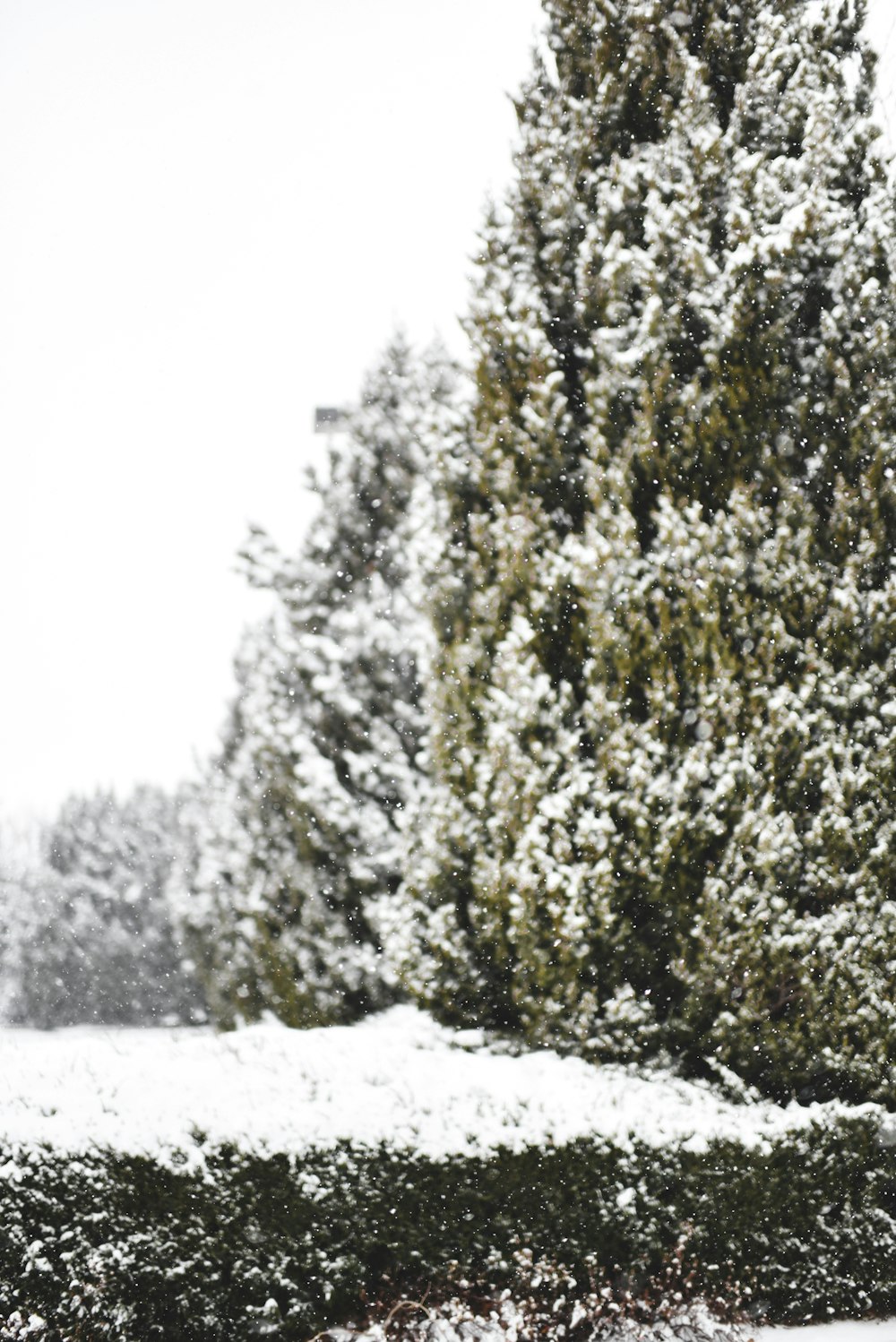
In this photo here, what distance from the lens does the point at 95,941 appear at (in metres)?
21.4

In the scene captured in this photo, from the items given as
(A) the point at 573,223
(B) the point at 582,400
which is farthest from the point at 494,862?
(A) the point at 573,223

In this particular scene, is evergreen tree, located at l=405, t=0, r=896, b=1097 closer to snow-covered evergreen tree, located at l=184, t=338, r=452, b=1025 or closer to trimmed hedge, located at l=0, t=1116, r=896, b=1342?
trimmed hedge, located at l=0, t=1116, r=896, b=1342

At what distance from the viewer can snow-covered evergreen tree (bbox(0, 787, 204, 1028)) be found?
21.1m

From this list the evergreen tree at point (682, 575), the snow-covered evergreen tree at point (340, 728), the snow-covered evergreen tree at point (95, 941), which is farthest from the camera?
the snow-covered evergreen tree at point (95, 941)

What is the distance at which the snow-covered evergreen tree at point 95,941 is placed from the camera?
21.1 m

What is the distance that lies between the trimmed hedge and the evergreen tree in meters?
0.76

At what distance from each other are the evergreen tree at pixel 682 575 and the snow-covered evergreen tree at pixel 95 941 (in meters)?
16.5

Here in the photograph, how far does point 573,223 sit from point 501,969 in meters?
4.28

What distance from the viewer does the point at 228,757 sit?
1039 cm

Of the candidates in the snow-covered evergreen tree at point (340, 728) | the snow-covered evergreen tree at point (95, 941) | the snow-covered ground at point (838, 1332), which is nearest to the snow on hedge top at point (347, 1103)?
the snow-covered ground at point (838, 1332)

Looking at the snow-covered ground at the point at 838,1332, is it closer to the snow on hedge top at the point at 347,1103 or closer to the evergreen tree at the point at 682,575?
the snow on hedge top at the point at 347,1103

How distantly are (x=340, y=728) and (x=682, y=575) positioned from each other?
9.72 feet

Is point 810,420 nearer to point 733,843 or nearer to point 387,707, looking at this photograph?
point 733,843

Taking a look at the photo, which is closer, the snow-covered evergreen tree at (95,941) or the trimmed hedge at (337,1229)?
the trimmed hedge at (337,1229)
